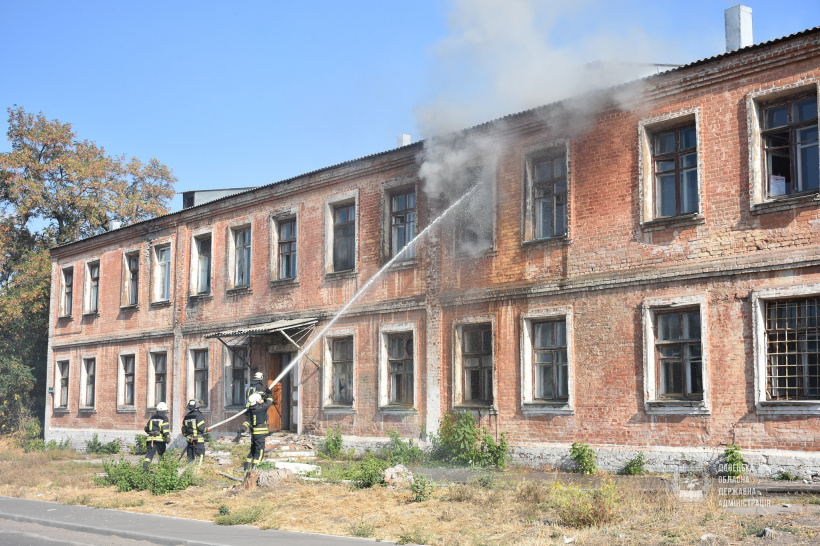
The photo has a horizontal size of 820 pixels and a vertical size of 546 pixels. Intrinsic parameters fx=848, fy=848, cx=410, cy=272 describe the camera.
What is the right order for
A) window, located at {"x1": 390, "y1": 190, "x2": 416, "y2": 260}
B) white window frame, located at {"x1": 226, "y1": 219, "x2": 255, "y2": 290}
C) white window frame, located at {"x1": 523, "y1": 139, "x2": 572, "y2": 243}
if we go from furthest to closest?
white window frame, located at {"x1": 226, "y1": 219, "x2": 255, "y2": 290} → window, located at {"x1": 390, "y1": 190, "x2": 416, "y2": 260} → white window frame, located at {"x1": 523, "y1": 139, "x2": 572, "y2": 243}

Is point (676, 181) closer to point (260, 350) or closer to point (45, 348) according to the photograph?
point (260, 350)

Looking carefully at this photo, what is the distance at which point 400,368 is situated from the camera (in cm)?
1995

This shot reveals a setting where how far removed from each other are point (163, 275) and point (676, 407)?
60.4ft

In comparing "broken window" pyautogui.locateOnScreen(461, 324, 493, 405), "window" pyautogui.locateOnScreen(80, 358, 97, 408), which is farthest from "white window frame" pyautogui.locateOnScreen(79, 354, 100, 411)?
"broken window" pyautogui.locateOnScreen(461, 324, 493, 405)

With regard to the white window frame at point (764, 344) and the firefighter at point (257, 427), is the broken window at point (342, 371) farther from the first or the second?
the white window frame at point (764, 344)

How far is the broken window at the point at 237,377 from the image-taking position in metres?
24.2

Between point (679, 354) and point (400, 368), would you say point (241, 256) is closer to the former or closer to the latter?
point (400, 368)

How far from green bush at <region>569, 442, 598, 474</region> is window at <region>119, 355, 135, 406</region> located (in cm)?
1750

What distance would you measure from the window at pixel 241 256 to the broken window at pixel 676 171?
13.0 m

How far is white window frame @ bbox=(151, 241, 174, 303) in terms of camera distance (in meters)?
27.3

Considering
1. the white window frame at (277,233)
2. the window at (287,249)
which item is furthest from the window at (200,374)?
the window at (287,249)

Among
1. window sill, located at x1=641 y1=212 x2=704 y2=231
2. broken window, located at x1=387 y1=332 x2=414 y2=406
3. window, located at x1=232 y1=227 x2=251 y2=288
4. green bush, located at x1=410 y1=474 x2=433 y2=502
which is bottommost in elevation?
green bush, located at x1=410 y1=474 x2=433 y2=502

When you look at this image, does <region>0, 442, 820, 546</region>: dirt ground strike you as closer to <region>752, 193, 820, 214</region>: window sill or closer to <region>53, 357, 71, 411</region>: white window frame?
<region>752, 193, 820, 214</region>: window sill

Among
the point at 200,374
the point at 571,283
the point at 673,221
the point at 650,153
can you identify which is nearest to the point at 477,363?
the point at 571,283
